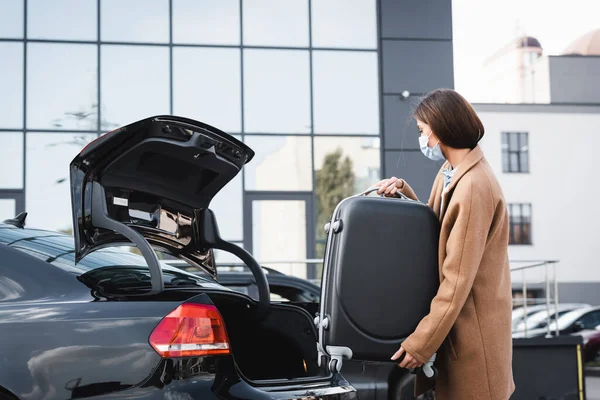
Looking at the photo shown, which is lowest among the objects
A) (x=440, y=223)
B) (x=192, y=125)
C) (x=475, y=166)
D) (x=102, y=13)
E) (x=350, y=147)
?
(x=440, y=223)

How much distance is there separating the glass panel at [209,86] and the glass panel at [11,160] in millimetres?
2708

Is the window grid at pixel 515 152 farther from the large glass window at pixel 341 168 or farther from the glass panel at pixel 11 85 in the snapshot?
the glass panel at pixel 11 85

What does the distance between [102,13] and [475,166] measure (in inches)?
500

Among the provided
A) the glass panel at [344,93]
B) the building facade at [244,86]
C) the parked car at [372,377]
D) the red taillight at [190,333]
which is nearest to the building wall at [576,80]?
the building facade at [244,86]

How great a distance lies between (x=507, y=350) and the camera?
296 cm

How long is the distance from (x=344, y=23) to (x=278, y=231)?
396 centimetres

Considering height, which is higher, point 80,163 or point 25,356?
point 80,163


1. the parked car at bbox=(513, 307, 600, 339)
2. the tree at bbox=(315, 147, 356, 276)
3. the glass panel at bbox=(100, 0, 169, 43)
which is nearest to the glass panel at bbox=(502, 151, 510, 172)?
the parked car at bbox=(513, 307, 600, 339)

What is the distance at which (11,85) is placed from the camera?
14.2m

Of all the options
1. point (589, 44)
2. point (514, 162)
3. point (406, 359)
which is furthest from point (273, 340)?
point (589, 44)

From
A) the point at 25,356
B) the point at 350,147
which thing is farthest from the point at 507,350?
the point at 350,147

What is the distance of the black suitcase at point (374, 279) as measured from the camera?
9.31ft

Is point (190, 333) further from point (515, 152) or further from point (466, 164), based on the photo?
point (515, 152)

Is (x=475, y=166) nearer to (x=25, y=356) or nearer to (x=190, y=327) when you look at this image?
(x=190, y=327)
